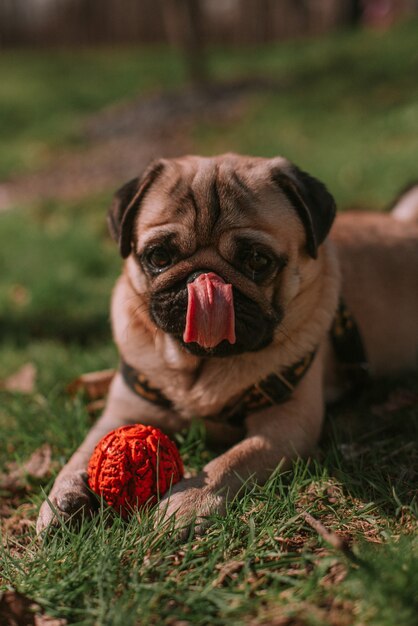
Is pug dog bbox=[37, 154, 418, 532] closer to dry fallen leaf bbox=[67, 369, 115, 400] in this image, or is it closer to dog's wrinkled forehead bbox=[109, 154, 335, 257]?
dog's wrinkled forehead bbox=[109, 154, 335, 257]

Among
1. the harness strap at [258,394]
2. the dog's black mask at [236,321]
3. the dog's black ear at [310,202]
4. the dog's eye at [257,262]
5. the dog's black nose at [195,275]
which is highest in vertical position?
the dog's black ear at [310,202]

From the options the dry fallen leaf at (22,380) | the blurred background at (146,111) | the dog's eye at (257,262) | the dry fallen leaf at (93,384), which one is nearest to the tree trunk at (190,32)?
the blurred background at (146,111)

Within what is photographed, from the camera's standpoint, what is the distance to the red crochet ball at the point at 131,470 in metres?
2.77

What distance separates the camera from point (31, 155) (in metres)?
11.5

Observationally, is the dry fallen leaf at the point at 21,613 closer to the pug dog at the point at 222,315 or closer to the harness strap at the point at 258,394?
the pug dog at the point at 222,315

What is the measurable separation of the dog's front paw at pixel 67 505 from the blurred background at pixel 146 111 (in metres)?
1.60

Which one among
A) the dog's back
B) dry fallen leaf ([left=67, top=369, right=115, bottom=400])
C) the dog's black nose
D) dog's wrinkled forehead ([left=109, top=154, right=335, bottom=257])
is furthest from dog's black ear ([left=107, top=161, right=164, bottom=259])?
the dog's back

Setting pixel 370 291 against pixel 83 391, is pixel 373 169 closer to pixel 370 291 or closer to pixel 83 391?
pixel 370 291

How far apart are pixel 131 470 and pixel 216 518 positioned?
41 cm

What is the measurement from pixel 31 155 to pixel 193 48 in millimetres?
4062

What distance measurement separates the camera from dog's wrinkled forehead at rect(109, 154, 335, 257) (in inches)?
123

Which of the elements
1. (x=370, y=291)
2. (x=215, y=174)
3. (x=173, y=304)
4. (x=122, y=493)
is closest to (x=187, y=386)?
(x=173, y=304)

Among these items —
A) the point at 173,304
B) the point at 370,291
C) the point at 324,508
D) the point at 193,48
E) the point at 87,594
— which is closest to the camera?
the point at 87,594

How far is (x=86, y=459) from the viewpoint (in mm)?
3188
